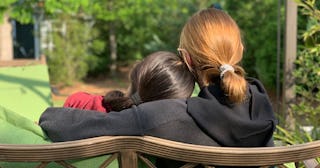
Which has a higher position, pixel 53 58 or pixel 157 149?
pixel 157 149

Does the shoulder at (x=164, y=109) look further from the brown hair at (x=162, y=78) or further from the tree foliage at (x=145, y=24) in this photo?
the tree foliage at (x=145, y=24)

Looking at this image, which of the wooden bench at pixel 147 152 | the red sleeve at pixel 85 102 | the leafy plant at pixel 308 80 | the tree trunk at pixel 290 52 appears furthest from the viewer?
the tree trunk at pixel 290 52

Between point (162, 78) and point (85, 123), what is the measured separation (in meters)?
0.36

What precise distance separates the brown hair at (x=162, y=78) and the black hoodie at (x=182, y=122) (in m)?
0.14

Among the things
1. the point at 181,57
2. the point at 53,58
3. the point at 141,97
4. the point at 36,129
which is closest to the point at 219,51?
the point at 181,57

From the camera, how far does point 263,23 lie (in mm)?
10070

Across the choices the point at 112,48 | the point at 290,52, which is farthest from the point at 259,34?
the point at 290,52

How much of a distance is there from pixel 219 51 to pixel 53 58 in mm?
9721

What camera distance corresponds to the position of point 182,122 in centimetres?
176

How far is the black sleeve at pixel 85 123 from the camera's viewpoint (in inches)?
65.6

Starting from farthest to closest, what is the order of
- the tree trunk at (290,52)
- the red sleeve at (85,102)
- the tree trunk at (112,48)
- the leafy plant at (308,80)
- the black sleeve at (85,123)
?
the tree trunk at (112,48), the tree trunk at (290,52), the leafy plant at (308,80), the red sleeve at (85,102), the black sleeve at (85,123)

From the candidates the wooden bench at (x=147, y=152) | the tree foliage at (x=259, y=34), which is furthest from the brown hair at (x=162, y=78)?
the tree foliage at (x=259, y=34)

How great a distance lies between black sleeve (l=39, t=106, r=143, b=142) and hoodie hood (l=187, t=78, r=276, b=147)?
0.69 ft

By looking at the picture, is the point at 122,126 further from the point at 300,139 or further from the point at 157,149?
the point at 300,139
